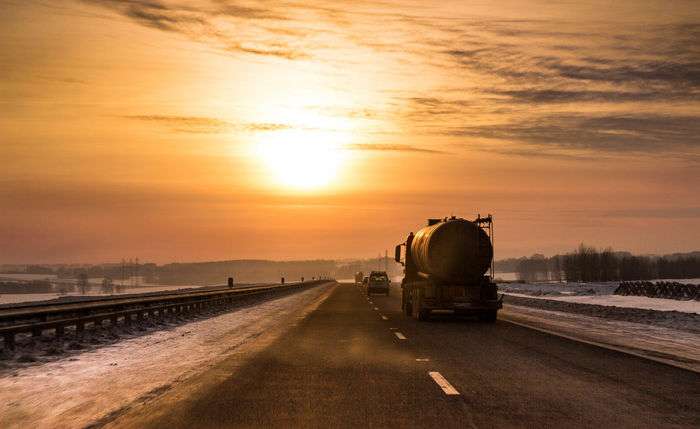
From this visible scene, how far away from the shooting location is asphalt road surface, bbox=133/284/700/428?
7039 millimetres

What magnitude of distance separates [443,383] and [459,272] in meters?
12.5

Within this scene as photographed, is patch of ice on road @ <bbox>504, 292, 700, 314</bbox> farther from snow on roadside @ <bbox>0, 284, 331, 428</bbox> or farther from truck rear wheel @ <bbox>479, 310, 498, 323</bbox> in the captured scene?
snow on roadside @ <bbox>0, 284, 331, 428</bbox>

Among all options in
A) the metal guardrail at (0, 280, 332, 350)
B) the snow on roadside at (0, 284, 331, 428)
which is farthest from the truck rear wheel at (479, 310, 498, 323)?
the metal guardrail at (0, 280, 332, 350)

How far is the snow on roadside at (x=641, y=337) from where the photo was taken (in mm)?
12641

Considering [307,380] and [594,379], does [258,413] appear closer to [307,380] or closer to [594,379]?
[307,380]

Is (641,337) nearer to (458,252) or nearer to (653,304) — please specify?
(458,252)

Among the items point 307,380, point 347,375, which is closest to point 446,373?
point 347,375

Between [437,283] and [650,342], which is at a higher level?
[437,283]

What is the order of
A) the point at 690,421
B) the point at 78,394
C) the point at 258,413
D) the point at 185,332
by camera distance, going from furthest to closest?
the point at 185,332, the point at 78,394, the point at 258,413, the point at 690,421

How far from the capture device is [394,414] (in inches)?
287

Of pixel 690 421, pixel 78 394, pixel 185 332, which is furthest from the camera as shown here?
pixel 185 332

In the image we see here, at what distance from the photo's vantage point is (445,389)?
347 inches

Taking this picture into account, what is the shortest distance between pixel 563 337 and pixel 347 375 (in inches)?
312

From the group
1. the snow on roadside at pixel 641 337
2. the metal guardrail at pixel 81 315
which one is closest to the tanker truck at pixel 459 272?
the snow on roadside at pixel 641 337
